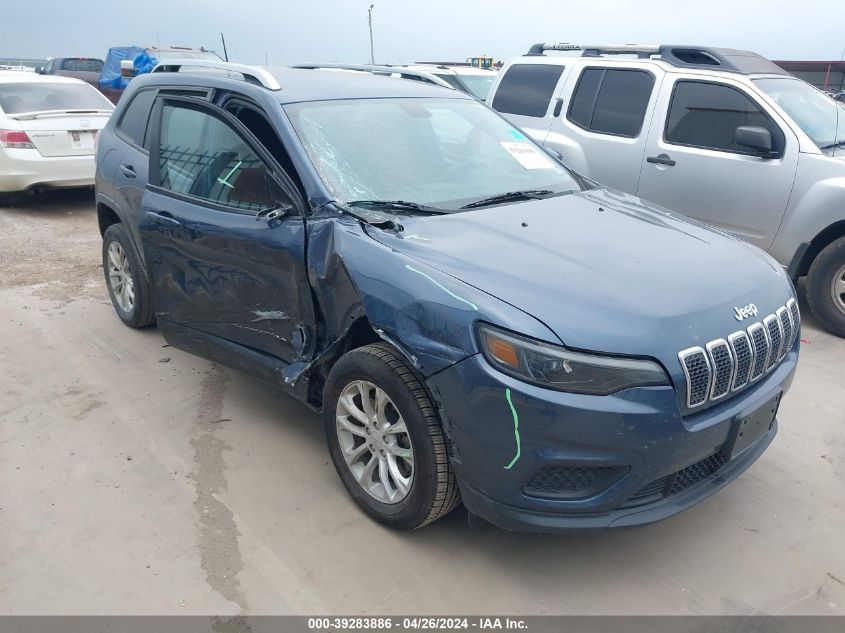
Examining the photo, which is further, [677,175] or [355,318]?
[677,175]

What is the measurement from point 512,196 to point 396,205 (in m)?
0.67

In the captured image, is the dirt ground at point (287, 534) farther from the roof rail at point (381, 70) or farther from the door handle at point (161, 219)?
the roof rail at point (381, 70)

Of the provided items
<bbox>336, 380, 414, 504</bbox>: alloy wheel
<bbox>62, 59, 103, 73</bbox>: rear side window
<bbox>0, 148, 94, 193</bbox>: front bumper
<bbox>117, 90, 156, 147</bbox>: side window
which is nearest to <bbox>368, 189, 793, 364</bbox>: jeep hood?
<bbox>336, 380, 414, 504</bbox>: alloy wheel

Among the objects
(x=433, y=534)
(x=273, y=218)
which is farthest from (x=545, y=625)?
(x=273, y=218)

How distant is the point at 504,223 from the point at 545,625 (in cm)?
162

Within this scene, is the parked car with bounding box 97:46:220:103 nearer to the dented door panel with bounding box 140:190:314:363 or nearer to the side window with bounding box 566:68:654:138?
the side window with bounding box 566:68:654:138

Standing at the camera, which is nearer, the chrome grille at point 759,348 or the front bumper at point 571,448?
the front bumper at point 571,448

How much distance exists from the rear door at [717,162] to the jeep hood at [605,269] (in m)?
2.29

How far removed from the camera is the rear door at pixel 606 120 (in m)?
6.13

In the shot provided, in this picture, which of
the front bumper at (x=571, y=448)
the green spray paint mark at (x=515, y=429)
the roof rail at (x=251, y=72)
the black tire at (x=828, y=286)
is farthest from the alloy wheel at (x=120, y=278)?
the black tire at (x=828, y=286)

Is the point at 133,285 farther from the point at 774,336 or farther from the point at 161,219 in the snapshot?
the point at 774,336

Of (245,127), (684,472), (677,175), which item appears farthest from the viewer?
(677,175)

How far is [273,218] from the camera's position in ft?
10.7

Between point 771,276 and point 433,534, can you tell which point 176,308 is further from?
point 771,276
